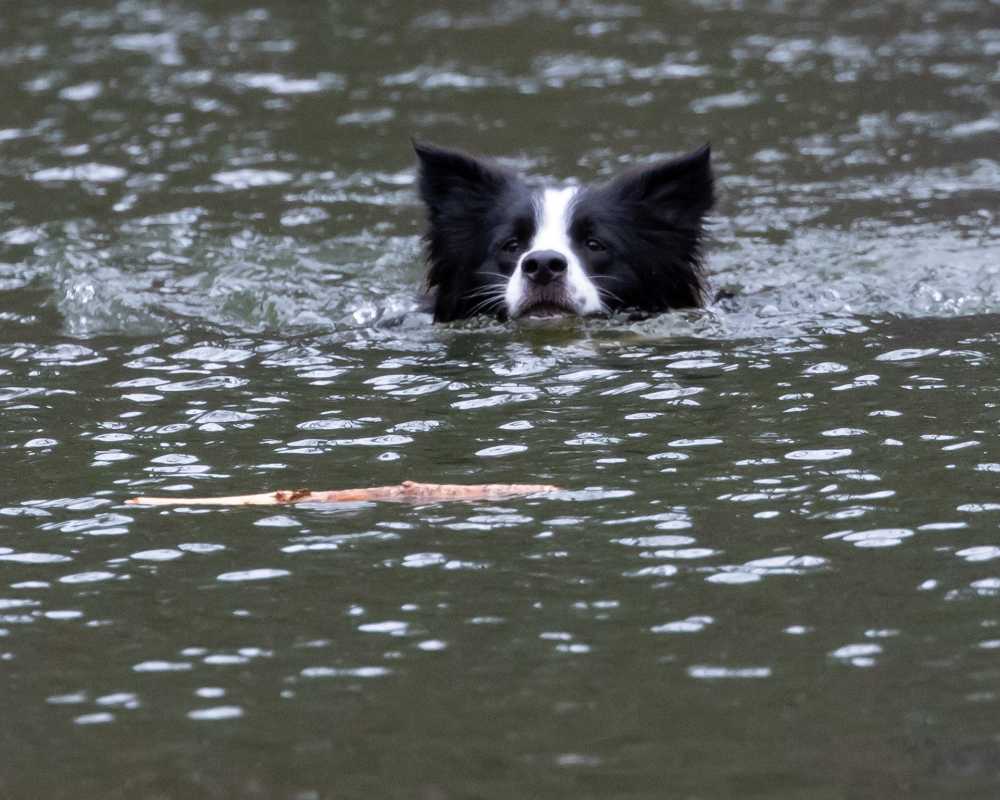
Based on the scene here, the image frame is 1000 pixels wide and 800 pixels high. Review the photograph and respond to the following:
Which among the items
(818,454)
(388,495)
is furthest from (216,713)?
(818,454)

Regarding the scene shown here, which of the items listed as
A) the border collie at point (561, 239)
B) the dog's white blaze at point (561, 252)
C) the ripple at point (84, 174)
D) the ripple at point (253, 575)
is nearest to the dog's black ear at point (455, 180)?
the border collie at point (561, 239)

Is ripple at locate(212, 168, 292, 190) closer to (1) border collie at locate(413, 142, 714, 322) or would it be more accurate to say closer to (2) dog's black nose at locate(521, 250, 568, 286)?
(1) border collie at locate(413, 142, 714, 322)

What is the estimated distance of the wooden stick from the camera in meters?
5.84

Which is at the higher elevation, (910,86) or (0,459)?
(910,86)

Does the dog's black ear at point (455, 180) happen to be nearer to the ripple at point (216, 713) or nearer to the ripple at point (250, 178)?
the ripple at point (250, 178)

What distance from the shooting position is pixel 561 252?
8430 mm

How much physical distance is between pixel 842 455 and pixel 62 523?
2.85 metres

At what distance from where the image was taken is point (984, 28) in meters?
16.0

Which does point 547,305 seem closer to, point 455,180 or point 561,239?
point 561,239

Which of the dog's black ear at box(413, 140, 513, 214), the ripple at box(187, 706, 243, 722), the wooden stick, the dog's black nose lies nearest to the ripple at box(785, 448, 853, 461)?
the wooden stick

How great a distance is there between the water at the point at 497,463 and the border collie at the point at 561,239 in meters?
0.23

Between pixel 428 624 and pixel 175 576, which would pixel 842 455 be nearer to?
pixel 428 624

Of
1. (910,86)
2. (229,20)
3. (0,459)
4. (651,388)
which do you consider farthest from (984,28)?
(0,459)

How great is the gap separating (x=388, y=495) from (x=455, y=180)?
3.50 meters
